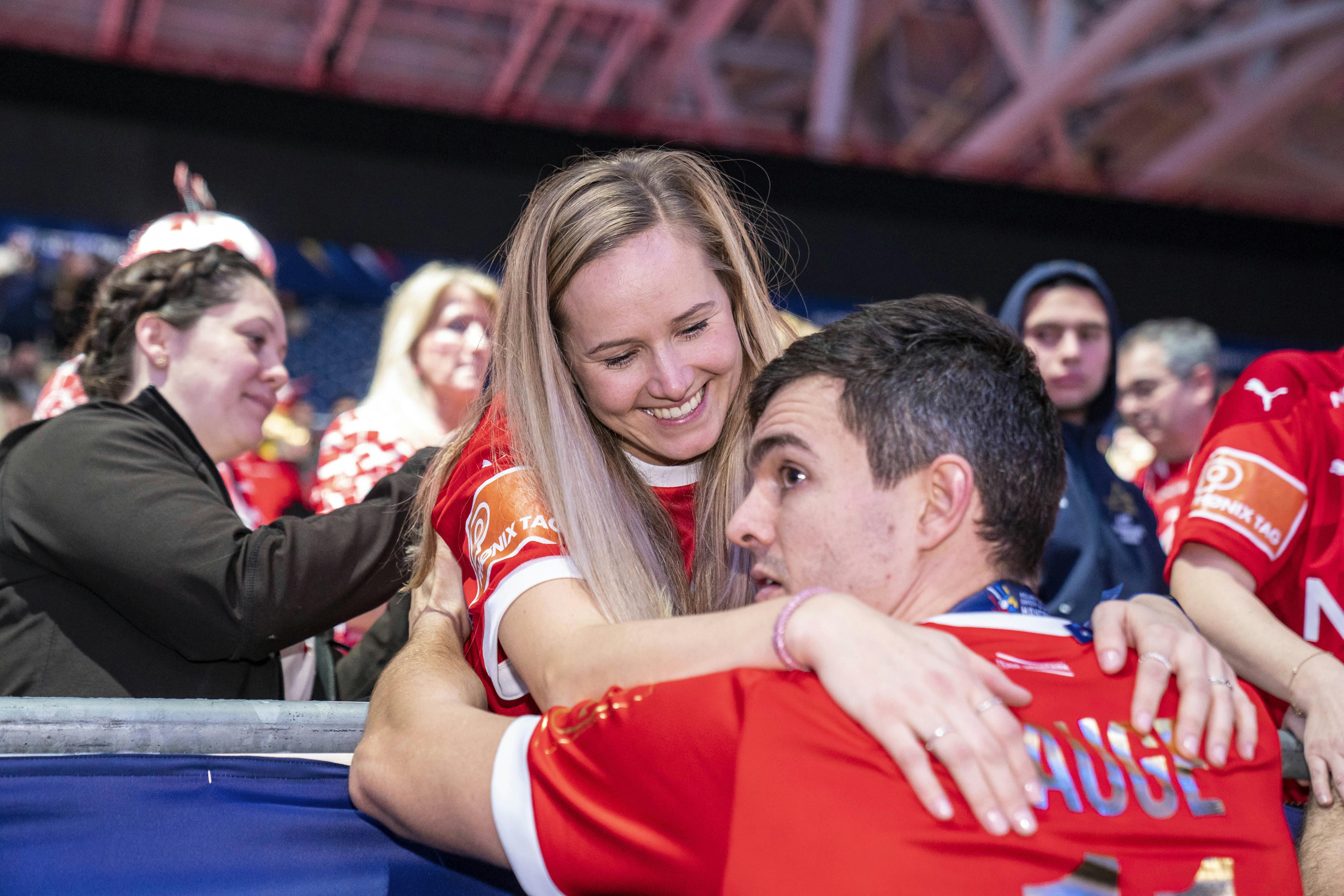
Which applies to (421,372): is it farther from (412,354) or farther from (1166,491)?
(1166,491)

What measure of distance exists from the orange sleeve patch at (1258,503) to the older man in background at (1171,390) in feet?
6.97

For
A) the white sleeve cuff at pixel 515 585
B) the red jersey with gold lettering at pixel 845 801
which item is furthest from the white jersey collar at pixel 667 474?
the red jersey with gold lettering at pixel 845 801

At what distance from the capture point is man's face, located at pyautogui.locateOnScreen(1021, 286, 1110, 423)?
324 cm

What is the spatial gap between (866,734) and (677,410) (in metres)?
0.81

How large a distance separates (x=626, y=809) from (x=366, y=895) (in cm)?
43

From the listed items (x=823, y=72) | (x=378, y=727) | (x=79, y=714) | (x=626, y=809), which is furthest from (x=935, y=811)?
(x=823, y=72)

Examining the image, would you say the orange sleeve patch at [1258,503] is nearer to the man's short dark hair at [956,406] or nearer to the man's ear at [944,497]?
the man's short dark hair at [956,406]

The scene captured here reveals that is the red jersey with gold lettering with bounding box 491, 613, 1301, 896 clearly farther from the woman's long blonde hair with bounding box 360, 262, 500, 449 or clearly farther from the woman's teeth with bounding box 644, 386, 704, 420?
the woman's long blonde hair with bounding box 360, 262, 500, 449

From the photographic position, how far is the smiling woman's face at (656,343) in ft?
5.40

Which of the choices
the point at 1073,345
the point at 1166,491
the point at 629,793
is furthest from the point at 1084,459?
the point at 629,793

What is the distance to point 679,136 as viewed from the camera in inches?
231

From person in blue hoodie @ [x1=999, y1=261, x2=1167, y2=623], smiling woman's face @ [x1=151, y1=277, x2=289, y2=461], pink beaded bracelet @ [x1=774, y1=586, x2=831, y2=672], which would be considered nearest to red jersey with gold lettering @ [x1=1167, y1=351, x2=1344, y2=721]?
person in blue hoodie @ [x1=999, y1=261, x2=1167, y2=623]

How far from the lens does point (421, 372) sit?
340 centimetres

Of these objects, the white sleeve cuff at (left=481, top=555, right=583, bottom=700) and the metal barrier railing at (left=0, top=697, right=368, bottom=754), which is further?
the white sleeve cuff at (left=481, top=555, right=583, bottom=700)
